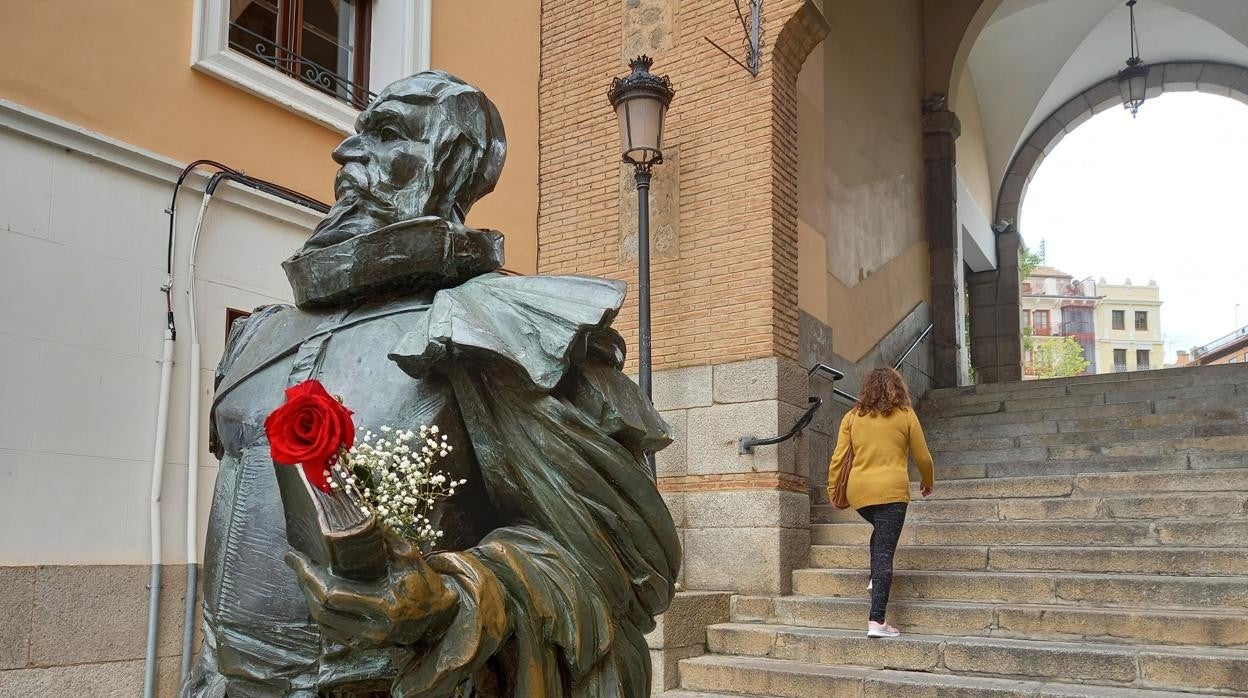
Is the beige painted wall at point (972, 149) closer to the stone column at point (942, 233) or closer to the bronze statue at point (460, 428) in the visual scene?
the stone column at point (942, 233)

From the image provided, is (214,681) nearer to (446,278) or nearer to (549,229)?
(446,278)

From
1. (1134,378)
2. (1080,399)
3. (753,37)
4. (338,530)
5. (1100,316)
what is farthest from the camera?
(1100,316)

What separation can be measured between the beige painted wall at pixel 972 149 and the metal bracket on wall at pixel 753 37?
898 centimetres

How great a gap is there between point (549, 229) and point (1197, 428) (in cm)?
563

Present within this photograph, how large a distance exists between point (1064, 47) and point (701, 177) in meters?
12.4

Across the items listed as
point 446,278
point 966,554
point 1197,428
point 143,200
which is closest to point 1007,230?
point 1197,428

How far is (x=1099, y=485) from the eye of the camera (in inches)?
298

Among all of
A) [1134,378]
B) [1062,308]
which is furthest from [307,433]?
[1062,308]

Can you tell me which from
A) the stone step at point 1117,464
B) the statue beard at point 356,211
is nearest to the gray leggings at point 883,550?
the stone step at point 1117,464

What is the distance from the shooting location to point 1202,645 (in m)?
5.63

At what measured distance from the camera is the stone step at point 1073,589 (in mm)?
5926

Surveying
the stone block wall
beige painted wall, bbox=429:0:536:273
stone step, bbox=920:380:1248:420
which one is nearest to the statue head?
the stone block wall

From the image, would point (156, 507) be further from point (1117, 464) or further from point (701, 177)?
point (1117, 464)

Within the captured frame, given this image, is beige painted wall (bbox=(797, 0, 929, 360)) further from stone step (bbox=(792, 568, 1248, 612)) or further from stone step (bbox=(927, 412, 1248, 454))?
stone step (bbox=(792, 568, 1248, 612))
